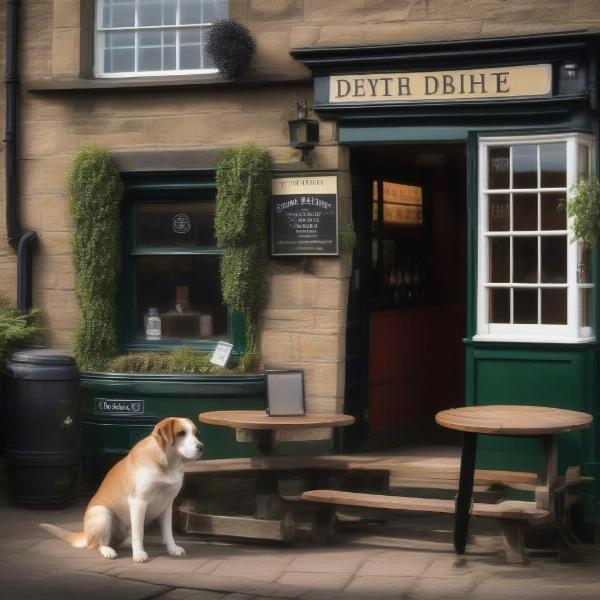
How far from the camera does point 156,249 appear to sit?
35.9 feet

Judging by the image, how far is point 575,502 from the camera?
355 inches

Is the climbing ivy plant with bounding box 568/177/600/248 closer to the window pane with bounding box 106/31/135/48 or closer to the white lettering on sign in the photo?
the white lettering on sign

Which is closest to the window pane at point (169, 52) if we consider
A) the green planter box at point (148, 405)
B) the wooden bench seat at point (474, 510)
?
the green planter box at point (148, 405)

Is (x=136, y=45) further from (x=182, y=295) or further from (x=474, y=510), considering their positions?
(x=474, y=510)

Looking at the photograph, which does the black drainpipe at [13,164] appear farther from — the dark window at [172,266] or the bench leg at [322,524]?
the bench leg at [322,524]

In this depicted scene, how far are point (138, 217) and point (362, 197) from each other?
1975 mm

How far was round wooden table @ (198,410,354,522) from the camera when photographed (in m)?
8.76

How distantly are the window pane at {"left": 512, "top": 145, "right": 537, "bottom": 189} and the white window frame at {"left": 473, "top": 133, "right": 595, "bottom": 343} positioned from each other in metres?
0.05

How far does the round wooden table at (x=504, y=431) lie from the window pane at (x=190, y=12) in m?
4.37

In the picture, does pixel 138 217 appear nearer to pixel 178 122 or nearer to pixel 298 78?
pixel 178 122

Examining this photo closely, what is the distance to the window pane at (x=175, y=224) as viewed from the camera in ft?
35.4

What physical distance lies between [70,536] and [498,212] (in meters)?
4.03

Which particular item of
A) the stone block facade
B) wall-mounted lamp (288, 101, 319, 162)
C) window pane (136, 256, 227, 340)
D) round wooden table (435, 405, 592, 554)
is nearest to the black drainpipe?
the stone block facade

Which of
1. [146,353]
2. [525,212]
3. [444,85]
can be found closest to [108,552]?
[146,353]
